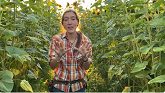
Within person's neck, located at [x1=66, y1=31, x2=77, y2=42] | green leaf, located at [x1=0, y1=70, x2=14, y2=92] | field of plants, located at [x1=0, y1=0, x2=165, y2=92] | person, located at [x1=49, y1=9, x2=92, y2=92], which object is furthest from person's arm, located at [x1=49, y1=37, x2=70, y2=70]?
green leaf, located at [x1=0, y1=70, x2=14, y2=92]

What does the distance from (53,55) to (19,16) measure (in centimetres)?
87

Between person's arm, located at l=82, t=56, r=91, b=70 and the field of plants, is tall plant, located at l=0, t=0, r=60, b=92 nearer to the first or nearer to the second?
the field of plants

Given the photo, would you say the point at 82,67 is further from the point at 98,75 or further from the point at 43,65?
the point at 43,65

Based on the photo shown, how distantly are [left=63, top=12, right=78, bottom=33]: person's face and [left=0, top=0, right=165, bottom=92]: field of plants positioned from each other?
14.4 inches

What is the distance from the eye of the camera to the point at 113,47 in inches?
124

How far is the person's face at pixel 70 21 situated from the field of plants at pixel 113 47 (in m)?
0.36

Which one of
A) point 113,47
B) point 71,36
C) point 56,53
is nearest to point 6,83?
point 56,53

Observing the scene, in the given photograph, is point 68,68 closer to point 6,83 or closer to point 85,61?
point 85,61

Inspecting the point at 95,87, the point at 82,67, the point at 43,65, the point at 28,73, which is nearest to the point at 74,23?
the point at 82,67

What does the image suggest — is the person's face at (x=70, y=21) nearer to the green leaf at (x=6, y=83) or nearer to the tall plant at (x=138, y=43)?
the tall plant at (x=138, y=43)

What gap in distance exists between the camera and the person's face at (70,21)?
6.80ft

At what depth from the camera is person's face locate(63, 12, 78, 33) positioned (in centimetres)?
207

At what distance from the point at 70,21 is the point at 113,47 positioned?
48.7 inches

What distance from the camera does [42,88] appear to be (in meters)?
3.79
